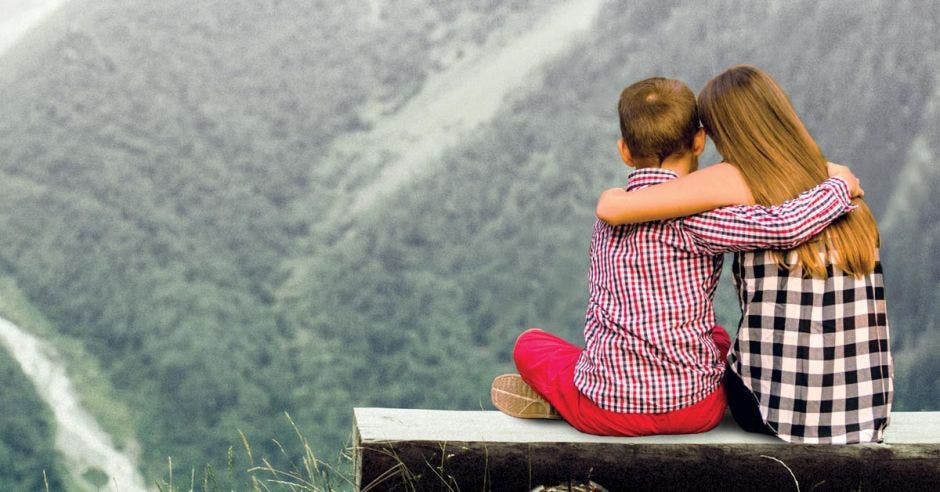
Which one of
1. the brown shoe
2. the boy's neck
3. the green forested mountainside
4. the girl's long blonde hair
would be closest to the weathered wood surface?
the brown shoe

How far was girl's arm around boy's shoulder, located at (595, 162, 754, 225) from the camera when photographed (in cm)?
182

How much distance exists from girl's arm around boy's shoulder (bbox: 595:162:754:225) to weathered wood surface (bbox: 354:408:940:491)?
380mm

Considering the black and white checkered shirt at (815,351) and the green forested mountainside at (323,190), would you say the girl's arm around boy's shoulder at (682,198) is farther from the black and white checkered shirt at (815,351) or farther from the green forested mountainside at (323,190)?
the green forested mountainside at (323,190)

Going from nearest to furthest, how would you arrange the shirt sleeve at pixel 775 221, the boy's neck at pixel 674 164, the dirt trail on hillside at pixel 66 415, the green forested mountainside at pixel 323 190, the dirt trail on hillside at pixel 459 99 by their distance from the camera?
1. the shirt sleeve at pixel 775 221
2. the boy's neck at pixel 674 164
3. the dirt trail on hillside at pixel 66 415
4. the green forested mountainside at pixel 323 190
5. the dirt trail on hillside at pixel 459 99

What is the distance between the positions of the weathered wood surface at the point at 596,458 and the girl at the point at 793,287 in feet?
0.23

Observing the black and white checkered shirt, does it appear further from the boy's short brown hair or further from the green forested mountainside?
the green forested mountainside

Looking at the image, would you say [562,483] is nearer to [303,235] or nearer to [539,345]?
[539,345]

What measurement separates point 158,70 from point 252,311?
1273mm

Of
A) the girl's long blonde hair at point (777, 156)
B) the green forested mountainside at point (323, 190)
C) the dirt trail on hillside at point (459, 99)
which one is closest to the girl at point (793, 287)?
the girl's long blonde hair at point (777, 156)

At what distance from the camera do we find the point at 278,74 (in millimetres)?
5902

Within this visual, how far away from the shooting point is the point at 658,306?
187 centimetres

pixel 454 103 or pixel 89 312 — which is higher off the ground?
pixel 454 103

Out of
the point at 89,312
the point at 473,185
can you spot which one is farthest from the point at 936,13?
the point at 89,312

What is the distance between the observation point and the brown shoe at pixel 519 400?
6.61 feet
